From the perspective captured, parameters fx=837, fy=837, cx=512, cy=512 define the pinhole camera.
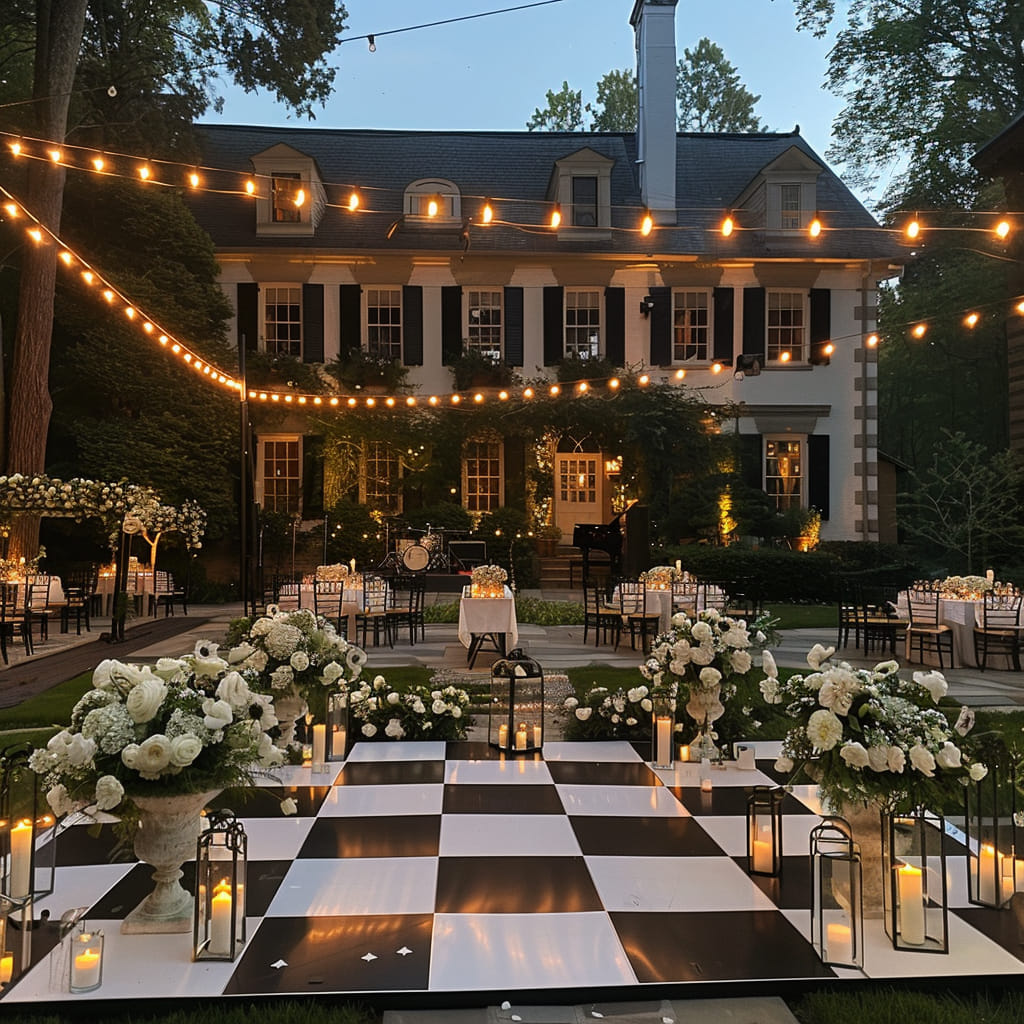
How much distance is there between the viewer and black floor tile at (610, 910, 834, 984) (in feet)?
9.72

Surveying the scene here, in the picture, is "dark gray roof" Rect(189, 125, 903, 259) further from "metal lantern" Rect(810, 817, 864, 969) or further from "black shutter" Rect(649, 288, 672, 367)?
"metal lantern" Rect(810, 817, 864, 969)

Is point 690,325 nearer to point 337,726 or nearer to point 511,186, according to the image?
point 511,186

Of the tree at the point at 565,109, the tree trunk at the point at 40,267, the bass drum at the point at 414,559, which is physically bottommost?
the bass drum at the point at 414,559

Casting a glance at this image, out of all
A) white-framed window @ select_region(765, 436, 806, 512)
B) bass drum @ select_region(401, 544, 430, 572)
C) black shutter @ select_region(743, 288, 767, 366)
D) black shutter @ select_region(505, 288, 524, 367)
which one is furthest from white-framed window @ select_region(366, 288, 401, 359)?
white-framed window @ select_region(765, 436, 806, 512)

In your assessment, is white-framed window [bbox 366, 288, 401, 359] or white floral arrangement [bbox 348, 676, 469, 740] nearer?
white floral arrangement [bbox 348, 676, 469, 740]

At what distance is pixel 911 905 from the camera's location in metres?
3.12

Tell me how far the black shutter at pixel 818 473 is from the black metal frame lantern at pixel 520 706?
14.8 metres

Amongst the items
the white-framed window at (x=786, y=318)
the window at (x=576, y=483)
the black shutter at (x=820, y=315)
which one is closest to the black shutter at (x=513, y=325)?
the window at (x=576, y=483)

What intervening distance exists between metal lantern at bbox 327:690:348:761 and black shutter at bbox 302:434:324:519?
1327cm

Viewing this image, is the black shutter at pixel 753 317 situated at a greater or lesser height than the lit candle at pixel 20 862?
greater

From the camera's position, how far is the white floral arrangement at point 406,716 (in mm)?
6227

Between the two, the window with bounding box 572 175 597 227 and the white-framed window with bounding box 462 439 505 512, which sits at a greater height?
the window with bounding box 572 175 597 227

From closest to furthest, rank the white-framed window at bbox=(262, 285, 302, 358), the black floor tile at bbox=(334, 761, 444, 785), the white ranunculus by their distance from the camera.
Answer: the white ranunculus
the black floor tile at bbox=(334, 761, 444, 785)
the white-framed window at bbox=(262, 285, 302, 358)

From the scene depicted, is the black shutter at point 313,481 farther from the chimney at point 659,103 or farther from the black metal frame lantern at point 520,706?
the black metal frame lantern at point 520,706
